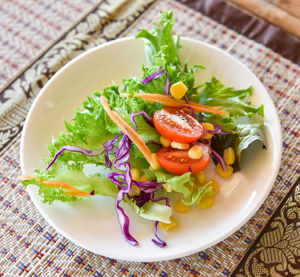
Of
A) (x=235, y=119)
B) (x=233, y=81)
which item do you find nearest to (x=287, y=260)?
(x=235, y=119)

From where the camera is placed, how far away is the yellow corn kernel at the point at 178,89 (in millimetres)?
1821

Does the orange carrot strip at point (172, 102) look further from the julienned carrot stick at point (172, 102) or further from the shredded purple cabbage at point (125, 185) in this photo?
the shredded purple cabbage at point (125, 185)

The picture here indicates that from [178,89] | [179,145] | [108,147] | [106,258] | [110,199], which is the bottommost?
[106,258]

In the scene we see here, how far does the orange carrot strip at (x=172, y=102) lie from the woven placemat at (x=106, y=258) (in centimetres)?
52

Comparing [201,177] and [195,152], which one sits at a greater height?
[195,152]

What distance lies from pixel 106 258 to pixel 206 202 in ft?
1.78

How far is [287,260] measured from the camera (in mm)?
1749

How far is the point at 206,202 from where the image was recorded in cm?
179

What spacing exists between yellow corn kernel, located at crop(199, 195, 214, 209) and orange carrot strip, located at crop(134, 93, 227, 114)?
0.43 m

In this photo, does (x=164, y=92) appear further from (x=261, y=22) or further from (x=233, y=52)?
(x=261, y=22)

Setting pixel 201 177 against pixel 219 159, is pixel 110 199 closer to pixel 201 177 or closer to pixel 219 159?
pixel 201 177

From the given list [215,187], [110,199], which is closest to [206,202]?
[215,187]

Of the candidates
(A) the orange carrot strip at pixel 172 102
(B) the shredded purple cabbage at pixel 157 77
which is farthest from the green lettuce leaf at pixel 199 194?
(B) the shredded purple cabbage at pixel 157 77

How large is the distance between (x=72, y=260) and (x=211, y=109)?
1.00 m
